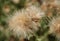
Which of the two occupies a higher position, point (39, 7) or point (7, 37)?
point (39, 7)

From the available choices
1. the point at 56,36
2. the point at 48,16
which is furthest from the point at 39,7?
the point at 56,36

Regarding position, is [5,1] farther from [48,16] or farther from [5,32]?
[48,16]

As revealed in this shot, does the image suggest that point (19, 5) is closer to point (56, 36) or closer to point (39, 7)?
point (39, 7)

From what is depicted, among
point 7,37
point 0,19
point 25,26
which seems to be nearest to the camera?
point 25,26

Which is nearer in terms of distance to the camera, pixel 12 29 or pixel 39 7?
pixel 12 29

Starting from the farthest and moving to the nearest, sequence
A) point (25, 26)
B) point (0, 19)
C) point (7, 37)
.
Answer: point (0, 19) < point (7, 37) < point (25, 26)

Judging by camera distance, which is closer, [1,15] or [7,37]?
[7,37]
